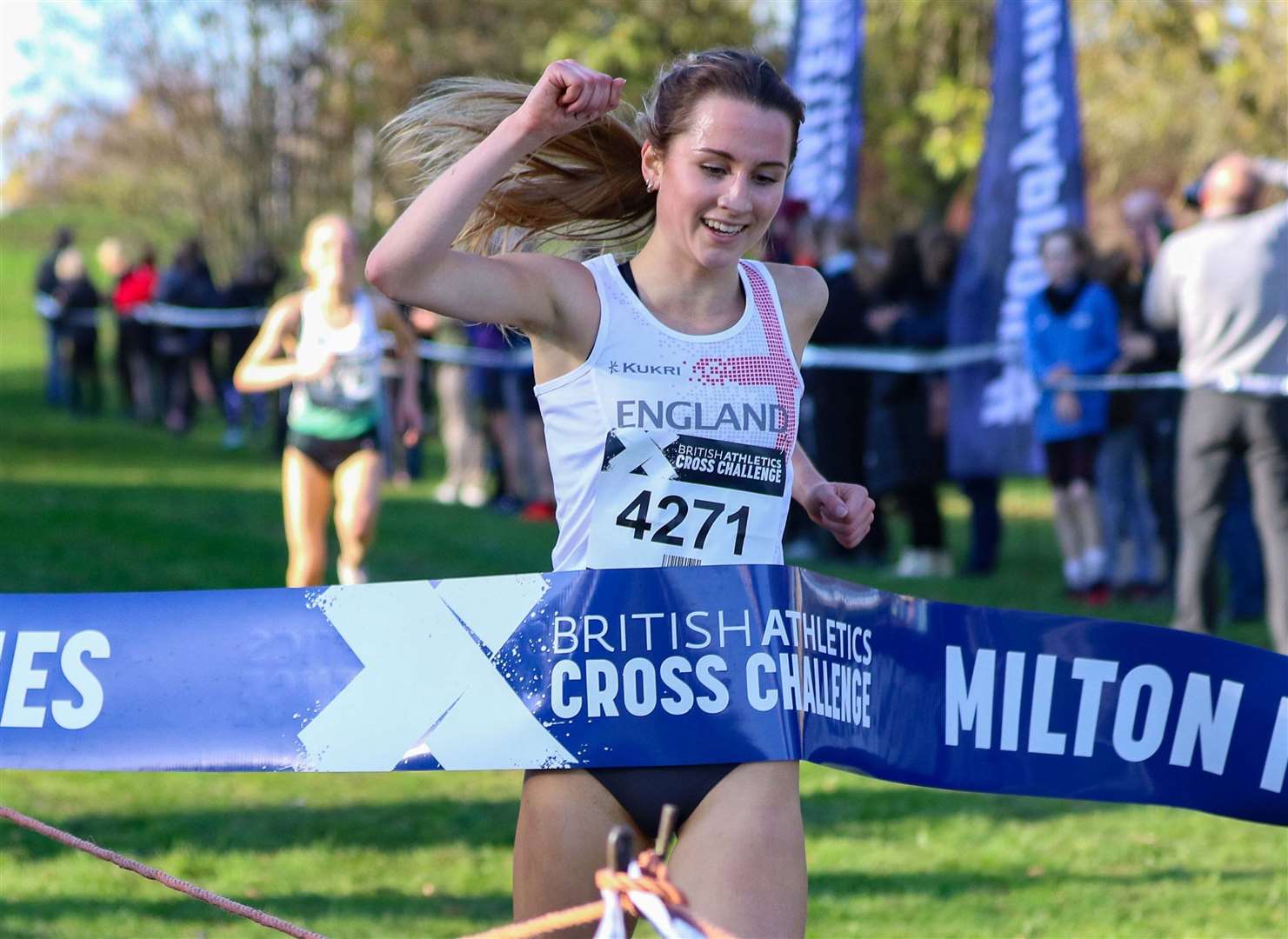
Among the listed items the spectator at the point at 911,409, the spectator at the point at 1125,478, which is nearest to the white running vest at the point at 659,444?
the spectator at the point at 1125,478

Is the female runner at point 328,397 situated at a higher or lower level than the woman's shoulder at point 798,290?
lower

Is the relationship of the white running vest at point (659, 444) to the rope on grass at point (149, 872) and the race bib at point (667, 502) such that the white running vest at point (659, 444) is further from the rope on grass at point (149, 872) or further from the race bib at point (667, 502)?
the rope on grass at point (149, 872)

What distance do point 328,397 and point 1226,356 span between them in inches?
173

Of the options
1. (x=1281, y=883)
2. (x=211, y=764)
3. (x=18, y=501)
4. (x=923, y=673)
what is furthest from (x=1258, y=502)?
(x=18, y=501)

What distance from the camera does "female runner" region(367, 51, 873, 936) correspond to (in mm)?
3121

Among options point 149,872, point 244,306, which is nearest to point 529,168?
point 149,872

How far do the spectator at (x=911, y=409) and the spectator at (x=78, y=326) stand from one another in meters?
15.1

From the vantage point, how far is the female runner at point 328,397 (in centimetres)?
866

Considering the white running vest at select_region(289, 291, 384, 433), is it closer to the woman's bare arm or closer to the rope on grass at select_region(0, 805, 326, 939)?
the woman's bare arm

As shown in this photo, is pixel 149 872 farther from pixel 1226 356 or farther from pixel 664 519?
pixel 1226 356

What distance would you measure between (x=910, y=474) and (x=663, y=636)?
9.36 m

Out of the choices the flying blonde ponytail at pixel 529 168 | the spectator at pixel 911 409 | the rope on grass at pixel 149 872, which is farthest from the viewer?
the spectator at pixel 911 409

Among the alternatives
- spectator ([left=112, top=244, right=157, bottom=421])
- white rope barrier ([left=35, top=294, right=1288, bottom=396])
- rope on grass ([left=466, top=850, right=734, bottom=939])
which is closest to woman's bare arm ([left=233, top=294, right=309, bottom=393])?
white rope barrier ([left=35, top=294, right=1288, bottom=396])

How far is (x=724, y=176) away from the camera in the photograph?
332cm
